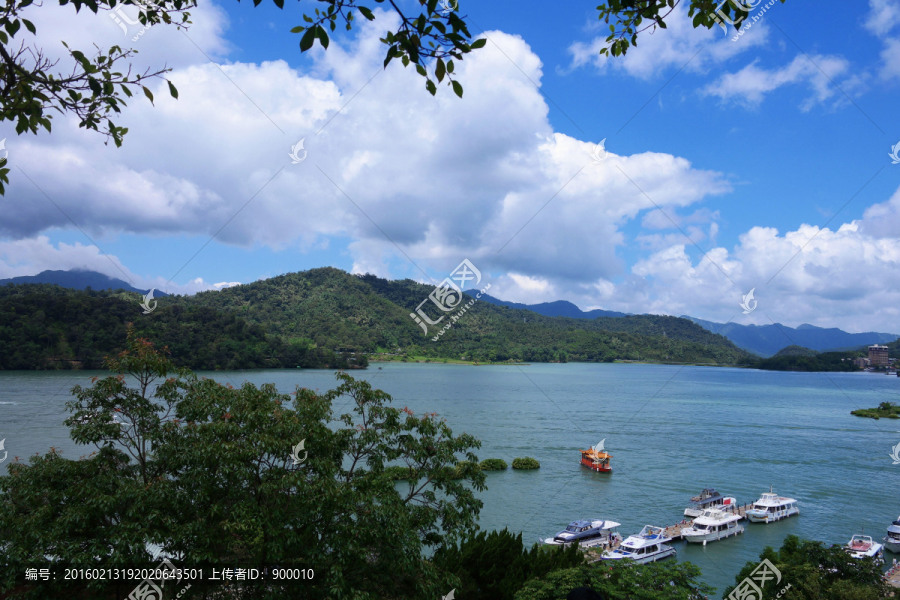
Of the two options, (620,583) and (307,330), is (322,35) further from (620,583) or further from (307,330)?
(307,330)

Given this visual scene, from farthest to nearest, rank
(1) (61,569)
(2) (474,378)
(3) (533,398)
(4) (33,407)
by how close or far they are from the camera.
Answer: (2) (474,378) < (3) (533,398) < (4) (33,407) < (1) (61,569)

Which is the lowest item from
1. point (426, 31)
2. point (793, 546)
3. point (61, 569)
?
point (793, 546)

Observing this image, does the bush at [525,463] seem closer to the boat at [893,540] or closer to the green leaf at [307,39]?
the boat at [893,540]

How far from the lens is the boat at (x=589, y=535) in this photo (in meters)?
17.7

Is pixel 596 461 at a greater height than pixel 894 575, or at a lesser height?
greater

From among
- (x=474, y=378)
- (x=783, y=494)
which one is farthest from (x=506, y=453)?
(x=474, y=378)

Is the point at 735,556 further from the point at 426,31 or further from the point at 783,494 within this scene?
the point at 426,31

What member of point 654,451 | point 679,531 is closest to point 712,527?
point 679,531

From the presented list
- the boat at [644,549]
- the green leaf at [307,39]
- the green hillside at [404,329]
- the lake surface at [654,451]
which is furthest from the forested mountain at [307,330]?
the boat at [644,549]

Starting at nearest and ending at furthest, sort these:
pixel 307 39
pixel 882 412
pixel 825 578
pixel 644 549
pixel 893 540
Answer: pixel 307 39 → pixel 825 578 → pixel 644 549 → pixel 893 540 → pixel 882 412

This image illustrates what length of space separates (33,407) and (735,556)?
128 ft

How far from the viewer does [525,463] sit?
91.2 feet

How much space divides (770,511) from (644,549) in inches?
319

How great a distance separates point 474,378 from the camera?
267 feet
